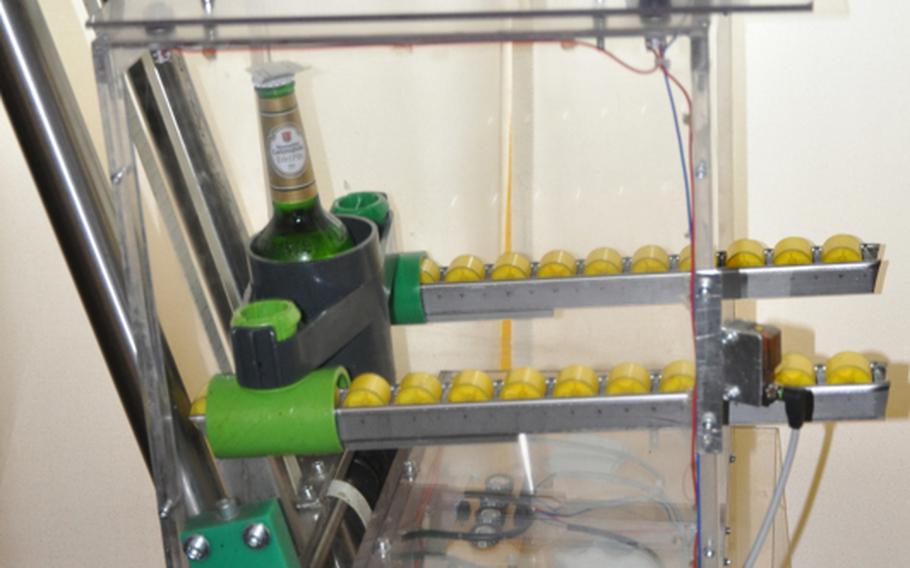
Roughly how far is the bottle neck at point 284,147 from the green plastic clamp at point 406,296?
0.16m

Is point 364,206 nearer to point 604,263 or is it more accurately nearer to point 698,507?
point 604,263

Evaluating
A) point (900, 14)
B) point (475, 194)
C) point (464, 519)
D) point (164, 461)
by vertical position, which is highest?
point (900, 14)

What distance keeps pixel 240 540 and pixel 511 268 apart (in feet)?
1.16

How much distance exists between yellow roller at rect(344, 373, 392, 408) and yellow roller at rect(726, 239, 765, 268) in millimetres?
345

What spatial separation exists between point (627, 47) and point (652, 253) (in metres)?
0.25

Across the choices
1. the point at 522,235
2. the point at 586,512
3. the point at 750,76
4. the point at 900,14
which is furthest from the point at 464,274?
the point at 900,14

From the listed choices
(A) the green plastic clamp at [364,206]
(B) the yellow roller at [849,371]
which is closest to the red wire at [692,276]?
(B) the yellow roller at [849,371]

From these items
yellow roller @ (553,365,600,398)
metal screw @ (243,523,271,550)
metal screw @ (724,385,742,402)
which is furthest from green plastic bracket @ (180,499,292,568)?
metal screw @ (724,385,742,402)

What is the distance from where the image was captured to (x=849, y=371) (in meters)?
0.89

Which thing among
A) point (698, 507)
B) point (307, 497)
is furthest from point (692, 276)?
point (307, 497)

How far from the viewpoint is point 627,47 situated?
91 cm

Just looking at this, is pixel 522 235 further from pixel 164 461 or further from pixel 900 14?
pixel 900 14

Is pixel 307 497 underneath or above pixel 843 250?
underneath

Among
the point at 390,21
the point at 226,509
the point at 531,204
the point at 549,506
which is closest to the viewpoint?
the point at 390,21
